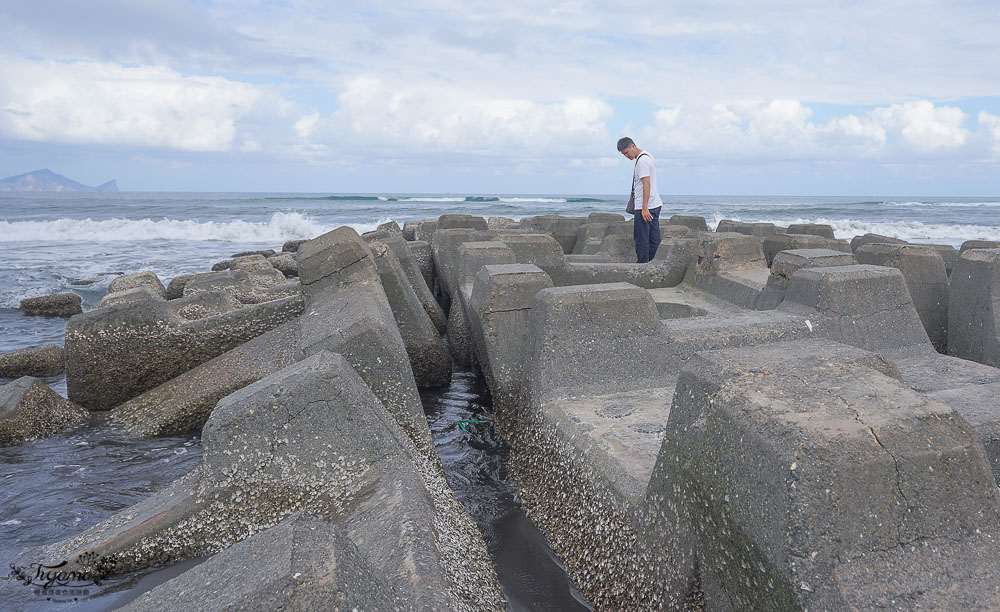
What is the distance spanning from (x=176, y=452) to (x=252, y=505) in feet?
5.69

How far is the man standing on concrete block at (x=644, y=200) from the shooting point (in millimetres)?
6723

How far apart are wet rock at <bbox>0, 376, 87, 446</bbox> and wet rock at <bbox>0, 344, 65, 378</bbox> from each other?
6.22ft

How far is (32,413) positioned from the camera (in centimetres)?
389

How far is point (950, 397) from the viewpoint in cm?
269

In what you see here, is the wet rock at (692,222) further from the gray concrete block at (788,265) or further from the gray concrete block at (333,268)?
the gray concrete block at (333,268)

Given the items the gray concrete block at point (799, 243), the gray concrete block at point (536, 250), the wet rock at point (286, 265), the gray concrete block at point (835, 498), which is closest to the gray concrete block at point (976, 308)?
the gray concrete block at point (799, 243)

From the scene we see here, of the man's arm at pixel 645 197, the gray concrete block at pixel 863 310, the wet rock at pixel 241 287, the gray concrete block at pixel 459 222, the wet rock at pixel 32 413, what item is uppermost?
the man's arm at pixel 645 197

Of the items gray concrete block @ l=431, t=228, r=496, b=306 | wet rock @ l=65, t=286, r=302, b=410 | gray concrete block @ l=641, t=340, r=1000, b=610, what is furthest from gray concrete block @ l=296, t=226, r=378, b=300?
gray concrete block @ l=641, t=340, r=1000, b=610

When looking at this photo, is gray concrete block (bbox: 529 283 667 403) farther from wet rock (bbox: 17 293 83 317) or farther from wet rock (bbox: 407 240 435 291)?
wet rock (bbox: 17 293 83 317)

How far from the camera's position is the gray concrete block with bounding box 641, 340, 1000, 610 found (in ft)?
4.18

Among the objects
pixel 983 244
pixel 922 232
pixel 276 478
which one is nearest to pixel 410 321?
pixel 276 478


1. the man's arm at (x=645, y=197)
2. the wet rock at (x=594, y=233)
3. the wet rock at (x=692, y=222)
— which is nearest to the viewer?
the man's arm at (x=645, y=197)

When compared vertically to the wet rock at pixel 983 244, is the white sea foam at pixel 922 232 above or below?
below

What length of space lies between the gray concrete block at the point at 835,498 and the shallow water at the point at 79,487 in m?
1.89
